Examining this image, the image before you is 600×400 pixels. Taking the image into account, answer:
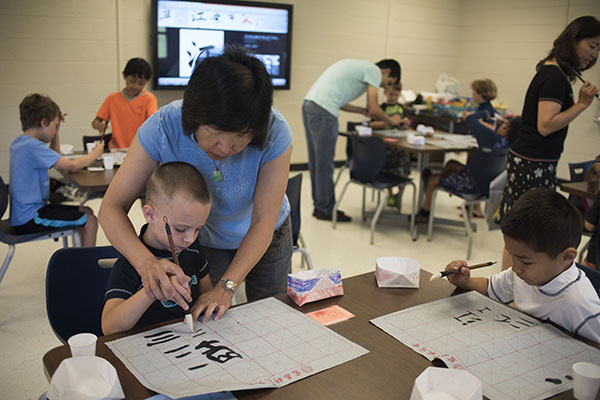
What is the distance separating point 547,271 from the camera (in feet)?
4.66

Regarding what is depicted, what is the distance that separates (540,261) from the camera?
4.66 ft

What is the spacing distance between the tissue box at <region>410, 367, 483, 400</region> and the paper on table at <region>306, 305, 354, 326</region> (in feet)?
1.15

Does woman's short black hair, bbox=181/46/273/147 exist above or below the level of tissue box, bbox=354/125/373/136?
above

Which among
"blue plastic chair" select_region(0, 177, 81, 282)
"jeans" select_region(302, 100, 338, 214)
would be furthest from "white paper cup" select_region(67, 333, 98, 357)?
"jeans" select_region(302, 100, 338, 214)

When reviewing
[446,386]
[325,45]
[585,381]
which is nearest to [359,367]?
[446,386]

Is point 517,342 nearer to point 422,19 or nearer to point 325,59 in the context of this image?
point 325,59

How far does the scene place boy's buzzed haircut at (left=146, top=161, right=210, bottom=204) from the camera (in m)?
1.40

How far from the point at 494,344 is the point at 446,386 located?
11.6 inches

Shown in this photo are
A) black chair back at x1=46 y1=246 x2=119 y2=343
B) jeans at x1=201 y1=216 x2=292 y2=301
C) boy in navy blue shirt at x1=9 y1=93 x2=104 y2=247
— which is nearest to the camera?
black chair back at x1=46 y1=246 x2=119 y2=343

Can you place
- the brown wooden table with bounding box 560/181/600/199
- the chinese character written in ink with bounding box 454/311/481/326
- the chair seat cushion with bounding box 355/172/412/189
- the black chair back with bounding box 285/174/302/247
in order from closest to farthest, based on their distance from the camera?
the chinese character written in ink with bounding box 454/311/481/326, the black chair back with bounding box 285/174/302/247, the brown wooden table with bounding box 560/181/600/199, the chair seat cushion with bounding box 355/172/412/189

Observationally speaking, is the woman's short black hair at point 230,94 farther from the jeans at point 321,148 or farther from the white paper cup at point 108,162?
the jeans at point 321,148

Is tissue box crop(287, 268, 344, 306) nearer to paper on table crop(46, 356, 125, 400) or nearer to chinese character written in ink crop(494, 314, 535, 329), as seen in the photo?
chinese character written in ink crop(494, 314, 535, 329)

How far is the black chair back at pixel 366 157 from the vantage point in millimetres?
4305

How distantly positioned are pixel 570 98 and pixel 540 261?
163 centimetres
